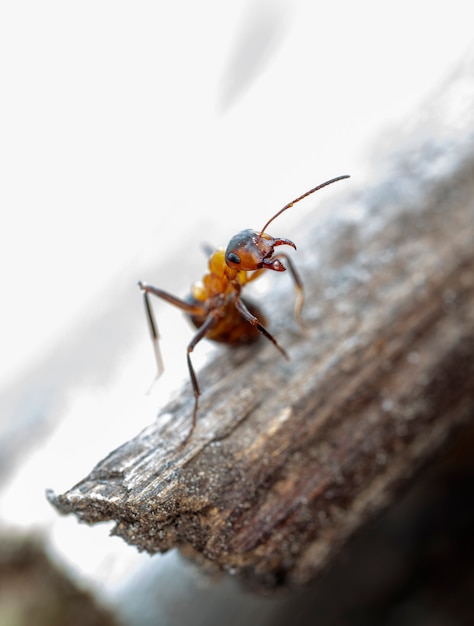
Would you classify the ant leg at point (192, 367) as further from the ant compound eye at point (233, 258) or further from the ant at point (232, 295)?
the ant compound eye at point (233, 258)

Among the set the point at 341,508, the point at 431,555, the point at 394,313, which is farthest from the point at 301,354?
the point at 431,555

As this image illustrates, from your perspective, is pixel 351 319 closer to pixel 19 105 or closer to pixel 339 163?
pixel 339 163

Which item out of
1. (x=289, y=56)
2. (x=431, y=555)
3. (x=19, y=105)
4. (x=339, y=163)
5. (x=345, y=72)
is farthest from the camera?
(x=19, y=105)

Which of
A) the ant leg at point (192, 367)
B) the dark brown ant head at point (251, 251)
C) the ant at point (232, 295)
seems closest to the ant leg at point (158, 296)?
the ant at point (232, 295)

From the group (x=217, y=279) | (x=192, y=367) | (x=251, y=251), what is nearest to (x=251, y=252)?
(x=251, y=251)

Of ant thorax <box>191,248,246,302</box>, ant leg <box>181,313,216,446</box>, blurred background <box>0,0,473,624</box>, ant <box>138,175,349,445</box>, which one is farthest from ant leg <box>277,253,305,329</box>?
blurred background <box>0,0,473,624</box>
